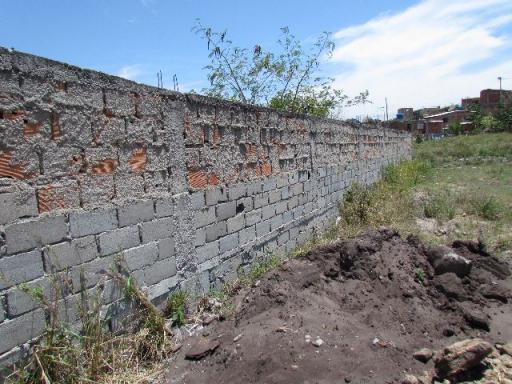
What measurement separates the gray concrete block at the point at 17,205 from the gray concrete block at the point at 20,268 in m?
0.21

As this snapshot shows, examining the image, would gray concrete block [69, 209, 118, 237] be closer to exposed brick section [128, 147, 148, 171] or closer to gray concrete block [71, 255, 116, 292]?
gray concrete block [71, 255, 116, 292]

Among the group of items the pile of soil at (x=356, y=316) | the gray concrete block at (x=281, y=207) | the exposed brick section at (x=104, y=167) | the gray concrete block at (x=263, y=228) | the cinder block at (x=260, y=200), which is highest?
the exposed brick section at (x=104, y=167)

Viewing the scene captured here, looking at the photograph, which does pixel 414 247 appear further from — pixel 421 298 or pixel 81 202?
pixel 81 202

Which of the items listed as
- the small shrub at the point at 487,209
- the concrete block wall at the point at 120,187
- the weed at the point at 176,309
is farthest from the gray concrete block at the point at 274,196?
the small shrub at the point at 487,209

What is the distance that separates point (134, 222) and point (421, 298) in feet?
8.61

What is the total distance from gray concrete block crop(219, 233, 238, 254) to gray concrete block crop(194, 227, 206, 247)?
0.28 metres

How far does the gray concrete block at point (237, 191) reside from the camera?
4.44m

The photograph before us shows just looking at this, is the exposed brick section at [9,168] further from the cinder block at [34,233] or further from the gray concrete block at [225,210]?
the gray concrete block at [225,210]

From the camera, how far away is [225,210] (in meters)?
4.34

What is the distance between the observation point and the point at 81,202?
9.13 feet

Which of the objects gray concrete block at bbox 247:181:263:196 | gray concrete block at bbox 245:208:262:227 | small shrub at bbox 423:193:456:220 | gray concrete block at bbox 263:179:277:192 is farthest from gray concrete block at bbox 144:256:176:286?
small shrub at bbox 423:193:456:220

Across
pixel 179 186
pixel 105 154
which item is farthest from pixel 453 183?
pixel 105 154

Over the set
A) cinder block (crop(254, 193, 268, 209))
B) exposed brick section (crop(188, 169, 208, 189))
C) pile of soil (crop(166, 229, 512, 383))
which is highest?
exposed brick section (crop(188, 169, 208, 189))

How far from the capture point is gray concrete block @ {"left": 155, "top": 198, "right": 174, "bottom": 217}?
11.2 ft
